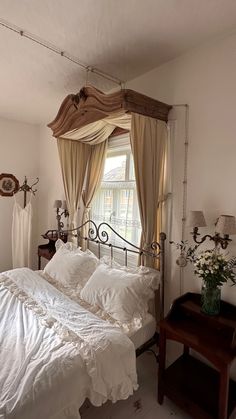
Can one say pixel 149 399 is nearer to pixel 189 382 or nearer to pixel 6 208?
pixel 189 382

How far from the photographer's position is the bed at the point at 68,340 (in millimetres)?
1151

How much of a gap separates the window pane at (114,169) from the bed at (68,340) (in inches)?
39.9

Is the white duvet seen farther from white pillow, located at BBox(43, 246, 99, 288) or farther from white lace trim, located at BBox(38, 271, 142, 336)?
white pillow, located at BBox(43, 246, 99, 288)

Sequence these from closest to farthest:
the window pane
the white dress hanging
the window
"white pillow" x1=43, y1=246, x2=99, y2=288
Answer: "white pillow" x1=43, y1=246, x2=99, y2=288, the window, the window pane, the white dress hanging

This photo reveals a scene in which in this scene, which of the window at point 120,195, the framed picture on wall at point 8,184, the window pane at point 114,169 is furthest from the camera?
the framed picture on wall at point 8,184

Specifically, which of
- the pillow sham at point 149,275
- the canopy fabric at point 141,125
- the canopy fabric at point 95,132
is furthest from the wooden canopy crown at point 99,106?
the pillow sham at point 149,275

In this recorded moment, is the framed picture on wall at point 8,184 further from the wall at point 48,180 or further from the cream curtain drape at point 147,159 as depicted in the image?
the cream curtain drape at point 147,159

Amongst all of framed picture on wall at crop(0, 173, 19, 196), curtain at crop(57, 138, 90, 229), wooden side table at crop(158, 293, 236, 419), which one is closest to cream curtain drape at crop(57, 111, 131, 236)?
curtain at crop(57, 138, 90, 229)

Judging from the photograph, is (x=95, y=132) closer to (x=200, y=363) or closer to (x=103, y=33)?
(x=103, y=33)

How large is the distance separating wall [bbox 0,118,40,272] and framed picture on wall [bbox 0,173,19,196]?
0.08 meters

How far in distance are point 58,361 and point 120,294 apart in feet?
2.26

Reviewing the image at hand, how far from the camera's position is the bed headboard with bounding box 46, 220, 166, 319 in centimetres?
203

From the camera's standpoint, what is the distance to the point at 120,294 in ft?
6.06

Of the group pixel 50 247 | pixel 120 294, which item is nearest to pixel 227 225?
pixel 120 294
